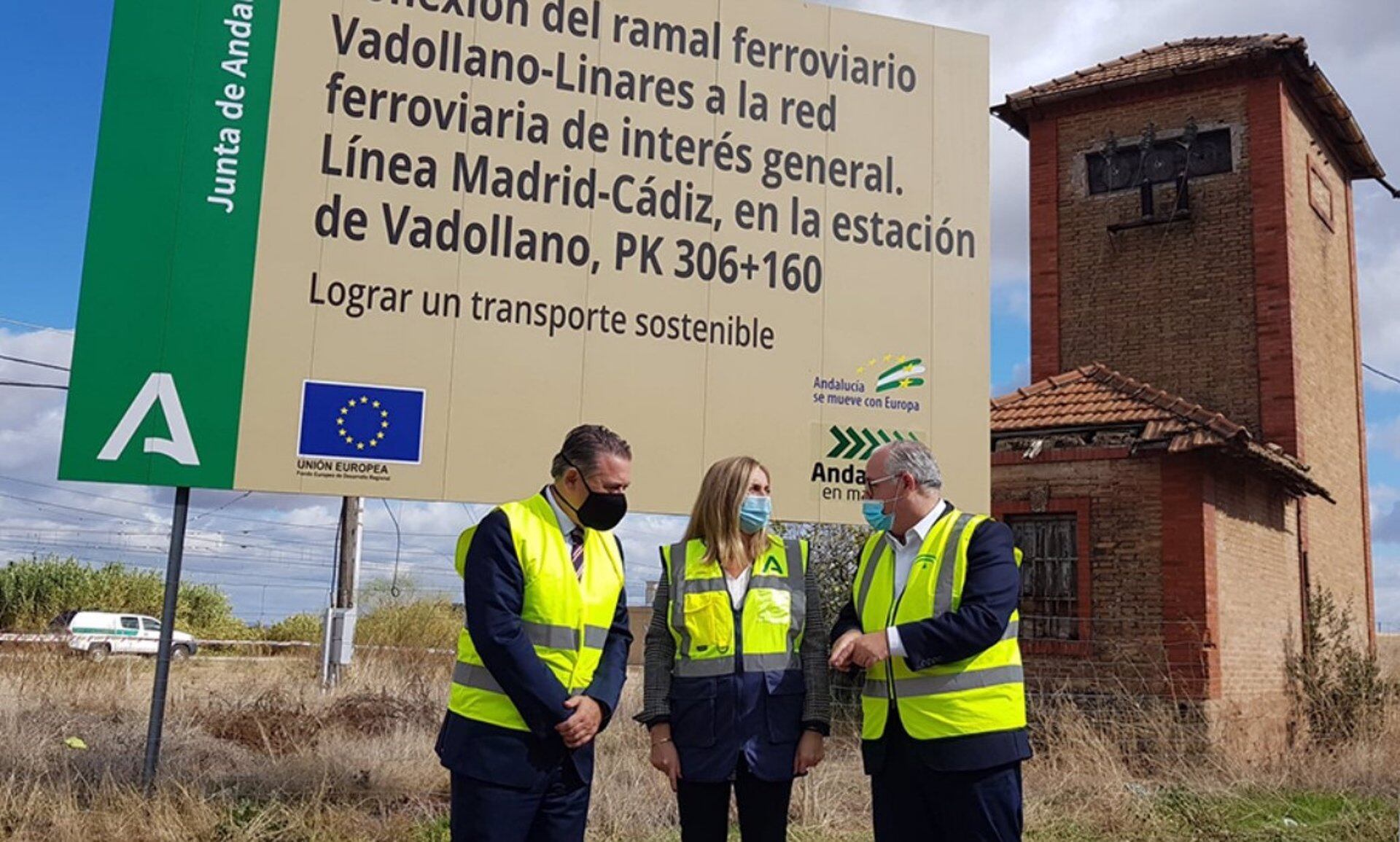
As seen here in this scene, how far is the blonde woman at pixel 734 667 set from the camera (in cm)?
426

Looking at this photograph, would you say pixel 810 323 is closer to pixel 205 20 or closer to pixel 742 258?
pixel 742 258

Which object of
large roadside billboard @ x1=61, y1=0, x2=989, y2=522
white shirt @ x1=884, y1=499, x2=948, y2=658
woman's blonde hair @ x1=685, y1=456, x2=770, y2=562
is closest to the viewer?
white shirt @ x1=884, y1=499, x2=948, y2=658

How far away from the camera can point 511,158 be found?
294 inches

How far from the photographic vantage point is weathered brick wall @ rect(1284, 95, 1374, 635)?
1803 centimetres

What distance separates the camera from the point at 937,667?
412 centimetres

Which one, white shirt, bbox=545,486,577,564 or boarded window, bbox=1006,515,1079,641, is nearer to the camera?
white shirt, bbox=545,486,577,564

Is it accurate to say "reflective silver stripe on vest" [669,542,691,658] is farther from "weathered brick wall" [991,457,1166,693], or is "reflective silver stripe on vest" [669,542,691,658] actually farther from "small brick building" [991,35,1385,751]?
"small brick building" [991,35,1385,751]

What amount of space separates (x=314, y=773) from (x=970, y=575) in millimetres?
5148

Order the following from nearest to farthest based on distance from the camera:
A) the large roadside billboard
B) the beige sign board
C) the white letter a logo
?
the white letter a logo
the large roadside billboard
the beige sign board

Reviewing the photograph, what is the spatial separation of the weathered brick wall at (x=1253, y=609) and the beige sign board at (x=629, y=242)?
7.90 metres

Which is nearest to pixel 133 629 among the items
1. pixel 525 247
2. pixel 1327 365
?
pixel 525 247

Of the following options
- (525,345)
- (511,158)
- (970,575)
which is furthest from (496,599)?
(511,158)

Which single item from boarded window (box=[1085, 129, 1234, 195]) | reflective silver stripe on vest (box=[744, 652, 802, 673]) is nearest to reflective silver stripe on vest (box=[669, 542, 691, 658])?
reflective silver stripe on vest (box=[744, 652, 802, 673])

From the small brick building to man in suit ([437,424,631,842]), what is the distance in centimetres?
1119
